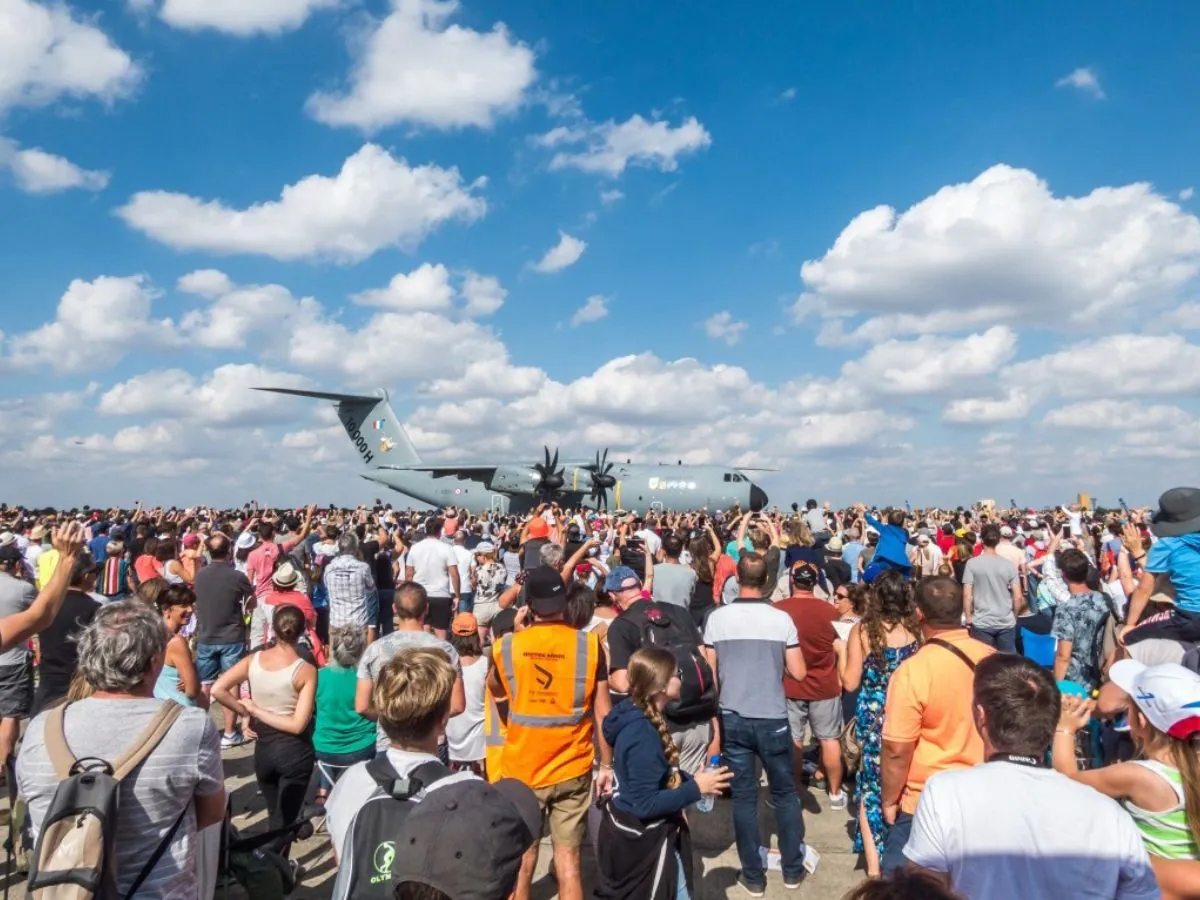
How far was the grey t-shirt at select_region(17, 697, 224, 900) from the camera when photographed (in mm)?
2350

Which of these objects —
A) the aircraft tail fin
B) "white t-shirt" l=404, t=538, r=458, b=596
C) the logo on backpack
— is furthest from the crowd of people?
the aircraft tail fin

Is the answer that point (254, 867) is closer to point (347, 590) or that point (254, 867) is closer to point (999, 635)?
point (347, 590)

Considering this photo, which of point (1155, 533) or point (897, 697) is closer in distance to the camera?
point (897, 697)

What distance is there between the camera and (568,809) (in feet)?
12.6

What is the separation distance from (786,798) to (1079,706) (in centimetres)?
190

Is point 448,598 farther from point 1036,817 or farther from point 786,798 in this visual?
point 1036,817

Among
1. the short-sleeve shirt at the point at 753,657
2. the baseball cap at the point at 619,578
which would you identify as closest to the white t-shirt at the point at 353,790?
the short-sleeve shirt at the point at 753,657

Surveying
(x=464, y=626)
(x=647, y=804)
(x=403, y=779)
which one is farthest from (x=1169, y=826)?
(x=464, y=626)

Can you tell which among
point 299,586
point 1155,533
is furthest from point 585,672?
point 299,586

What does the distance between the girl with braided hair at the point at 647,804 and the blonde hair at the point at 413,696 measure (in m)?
1.21

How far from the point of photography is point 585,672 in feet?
12.5

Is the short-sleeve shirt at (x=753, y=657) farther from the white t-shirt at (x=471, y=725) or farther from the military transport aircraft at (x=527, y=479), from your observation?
the military transport aircraft at (x=527, y=479)

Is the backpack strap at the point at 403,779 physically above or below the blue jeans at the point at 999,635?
above

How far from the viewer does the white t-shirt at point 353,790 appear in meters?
2.28
